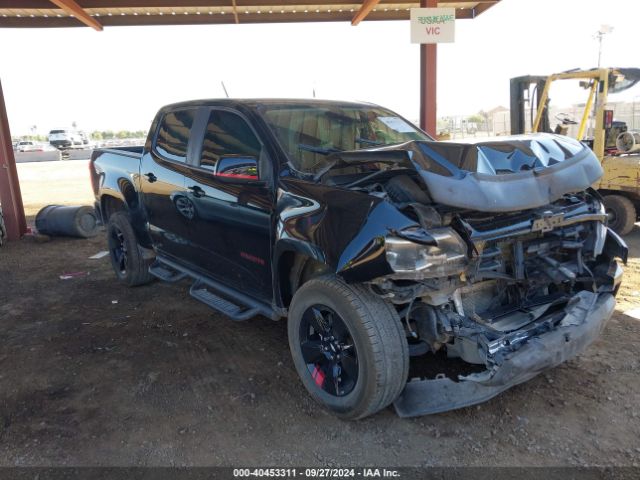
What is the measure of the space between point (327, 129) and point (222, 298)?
5.32 ft

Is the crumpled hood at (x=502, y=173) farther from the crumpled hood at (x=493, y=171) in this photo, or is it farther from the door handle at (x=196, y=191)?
the door handle at (x=196, y=191)

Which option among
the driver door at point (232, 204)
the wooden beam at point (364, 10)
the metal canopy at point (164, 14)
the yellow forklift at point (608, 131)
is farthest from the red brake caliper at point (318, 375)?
the wooden beam at point (364, 10)

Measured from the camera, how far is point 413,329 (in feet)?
9.73

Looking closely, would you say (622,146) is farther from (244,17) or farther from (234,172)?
(234,172)

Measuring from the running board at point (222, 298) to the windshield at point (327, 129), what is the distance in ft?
3.59

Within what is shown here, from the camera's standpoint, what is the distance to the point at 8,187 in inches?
335

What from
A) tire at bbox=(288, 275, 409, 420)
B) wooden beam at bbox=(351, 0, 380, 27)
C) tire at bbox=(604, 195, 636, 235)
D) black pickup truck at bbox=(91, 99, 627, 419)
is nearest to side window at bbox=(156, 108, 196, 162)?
black pickup truck at bbox=(91, 99, 627, 419)

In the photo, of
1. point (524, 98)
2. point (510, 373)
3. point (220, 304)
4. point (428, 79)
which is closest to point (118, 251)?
point (220, 304)

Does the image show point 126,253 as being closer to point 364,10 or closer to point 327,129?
point 327,129

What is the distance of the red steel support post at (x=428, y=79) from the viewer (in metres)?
7.20

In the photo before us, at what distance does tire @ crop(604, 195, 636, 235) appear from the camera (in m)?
7.62

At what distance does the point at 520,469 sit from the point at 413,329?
902 mm

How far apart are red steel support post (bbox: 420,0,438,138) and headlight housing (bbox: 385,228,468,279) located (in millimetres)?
4934

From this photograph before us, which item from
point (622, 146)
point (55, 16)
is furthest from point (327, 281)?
point (55, 16)
